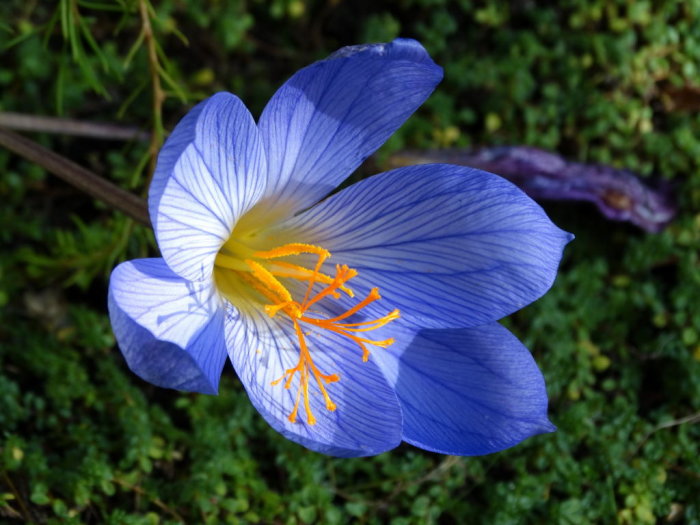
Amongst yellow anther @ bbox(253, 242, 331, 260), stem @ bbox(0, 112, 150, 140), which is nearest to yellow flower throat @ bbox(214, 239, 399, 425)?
yellow anther @ bbox(253, 242, 331, 260)

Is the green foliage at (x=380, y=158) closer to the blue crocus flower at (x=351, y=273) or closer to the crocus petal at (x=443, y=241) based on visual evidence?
the blue crocus flower at (x=351, y=273)

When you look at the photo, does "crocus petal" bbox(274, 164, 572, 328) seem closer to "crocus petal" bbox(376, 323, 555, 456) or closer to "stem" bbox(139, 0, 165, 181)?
"crocus petal" bbox(376, 323, 555, 456)

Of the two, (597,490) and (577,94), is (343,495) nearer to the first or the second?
(597,490)

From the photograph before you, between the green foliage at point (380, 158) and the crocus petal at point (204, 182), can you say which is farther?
the green foliage at point (380, 158)

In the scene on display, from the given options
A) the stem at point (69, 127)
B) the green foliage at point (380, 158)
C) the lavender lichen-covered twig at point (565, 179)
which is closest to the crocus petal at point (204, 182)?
the green foliage at point (380, 158)

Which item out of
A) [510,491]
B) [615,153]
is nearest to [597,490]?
[510,491]
